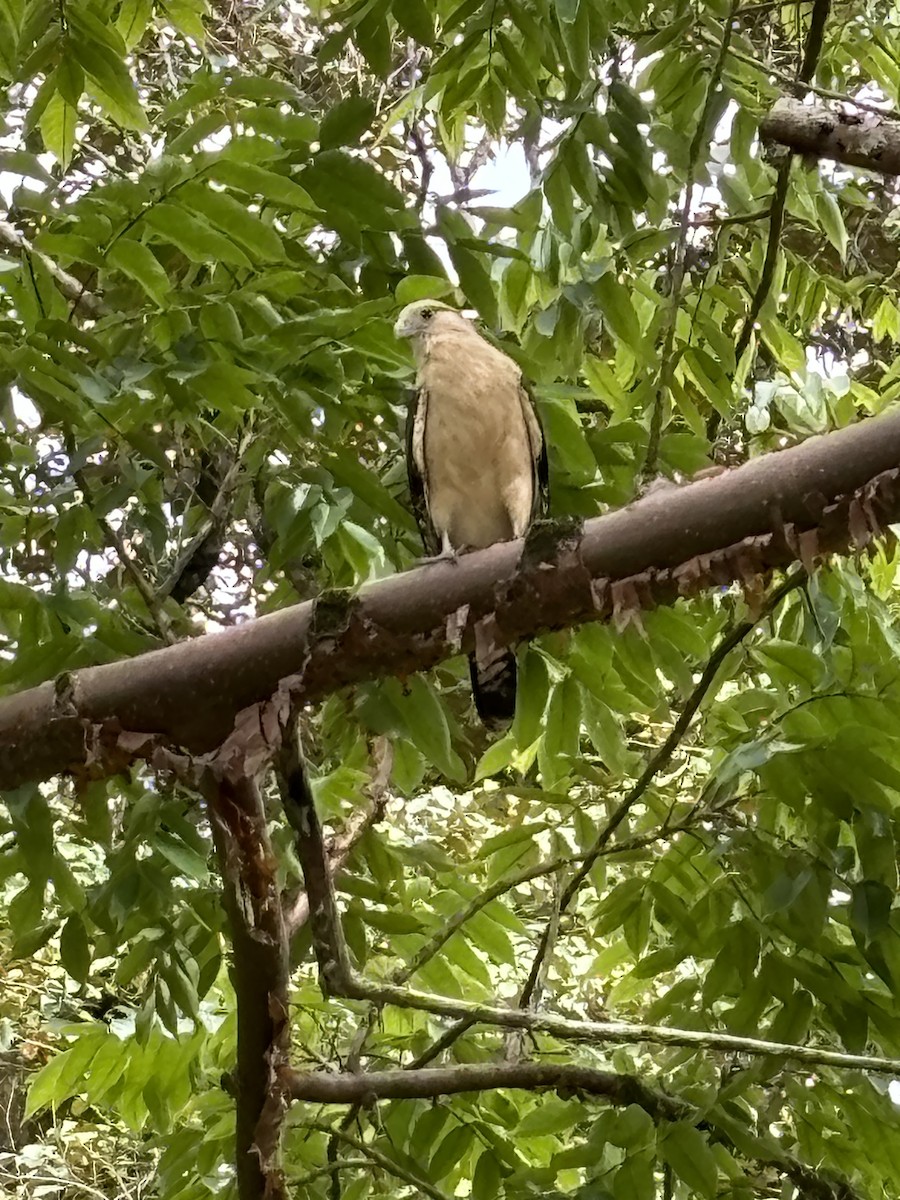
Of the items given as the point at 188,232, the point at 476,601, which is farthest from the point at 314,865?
the point at 188,232

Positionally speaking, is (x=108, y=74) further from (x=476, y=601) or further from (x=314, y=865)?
(x=314, y=865)

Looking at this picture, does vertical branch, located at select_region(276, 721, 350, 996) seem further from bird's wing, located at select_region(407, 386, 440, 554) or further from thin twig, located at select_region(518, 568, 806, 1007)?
bird's wing, located at select_region(407, 386, 440, 554)

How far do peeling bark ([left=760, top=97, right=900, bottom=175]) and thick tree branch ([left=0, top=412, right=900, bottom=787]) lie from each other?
0.89m

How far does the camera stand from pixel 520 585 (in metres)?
1.22

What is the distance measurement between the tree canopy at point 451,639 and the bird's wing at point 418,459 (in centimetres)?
37

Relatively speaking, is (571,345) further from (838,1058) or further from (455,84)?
(838,1058)

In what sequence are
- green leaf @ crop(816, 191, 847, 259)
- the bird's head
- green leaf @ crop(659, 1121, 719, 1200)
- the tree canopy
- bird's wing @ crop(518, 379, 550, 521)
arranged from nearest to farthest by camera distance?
the tree canopy → green leaf @ crop(659, 1121, 719, 1200) → green leaf @ crop(816, 191, 847, 259) → bird's wing @ crop(518, 379, 550, 521) → the bird's head

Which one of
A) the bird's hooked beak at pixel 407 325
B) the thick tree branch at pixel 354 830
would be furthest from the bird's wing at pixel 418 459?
the thick tree branch at pixel 354 830

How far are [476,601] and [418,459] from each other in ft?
4.36

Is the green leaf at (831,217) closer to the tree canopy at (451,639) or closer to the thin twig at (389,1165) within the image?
the tree canopy at (451,639)

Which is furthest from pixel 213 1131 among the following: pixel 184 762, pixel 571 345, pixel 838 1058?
pixel 571 345

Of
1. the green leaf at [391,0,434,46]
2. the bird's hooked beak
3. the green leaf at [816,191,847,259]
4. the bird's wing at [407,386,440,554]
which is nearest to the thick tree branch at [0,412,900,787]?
the green leaf at [391,0,434,46]

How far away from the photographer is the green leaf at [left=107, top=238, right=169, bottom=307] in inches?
Result: 52.6

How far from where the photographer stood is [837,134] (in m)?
1.81
